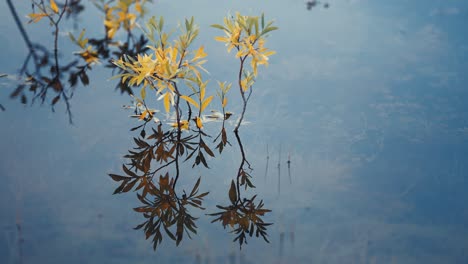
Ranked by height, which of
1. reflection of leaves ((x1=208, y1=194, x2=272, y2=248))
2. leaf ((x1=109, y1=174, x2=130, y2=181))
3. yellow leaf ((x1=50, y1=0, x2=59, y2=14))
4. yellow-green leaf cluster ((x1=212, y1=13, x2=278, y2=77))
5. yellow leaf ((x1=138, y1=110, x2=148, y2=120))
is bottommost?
reflection of leaves ((x1=208, y1=194, x2=272, y2=248))

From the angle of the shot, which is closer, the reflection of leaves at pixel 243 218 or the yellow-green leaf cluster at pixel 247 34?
the reflection of leaves at pixel 243 218

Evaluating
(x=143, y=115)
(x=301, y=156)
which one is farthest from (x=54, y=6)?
(x=301, y=156)

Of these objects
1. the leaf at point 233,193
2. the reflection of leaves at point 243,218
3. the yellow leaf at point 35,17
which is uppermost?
the yellow leaf at point 35,17

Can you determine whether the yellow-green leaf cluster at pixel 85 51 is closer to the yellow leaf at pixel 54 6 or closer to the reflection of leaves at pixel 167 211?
the yellow leaf at pixel 54 6

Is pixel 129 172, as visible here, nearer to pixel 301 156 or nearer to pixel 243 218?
pixel 243 218

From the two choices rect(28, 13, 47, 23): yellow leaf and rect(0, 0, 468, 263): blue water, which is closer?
rect(0, 0, 468, 263): blue water

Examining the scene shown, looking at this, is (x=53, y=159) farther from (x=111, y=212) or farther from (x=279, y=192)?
(x=279, y=192)

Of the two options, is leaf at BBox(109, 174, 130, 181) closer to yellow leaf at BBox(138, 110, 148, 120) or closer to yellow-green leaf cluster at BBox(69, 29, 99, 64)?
yellow leaf at BBox(138, 110, 148, 120)

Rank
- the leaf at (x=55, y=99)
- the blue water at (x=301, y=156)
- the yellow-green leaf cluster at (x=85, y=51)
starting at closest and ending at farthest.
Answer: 1. the blue water at (x=301, y=156)
2. the leaf at (x=55, y=99)
3. the yellow-green leaf cluster at (x=85, y=51)

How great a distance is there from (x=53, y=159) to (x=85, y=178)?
0.55ft

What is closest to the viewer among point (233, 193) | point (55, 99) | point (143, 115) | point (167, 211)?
point (167, 211)

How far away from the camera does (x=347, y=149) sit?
2.08 m

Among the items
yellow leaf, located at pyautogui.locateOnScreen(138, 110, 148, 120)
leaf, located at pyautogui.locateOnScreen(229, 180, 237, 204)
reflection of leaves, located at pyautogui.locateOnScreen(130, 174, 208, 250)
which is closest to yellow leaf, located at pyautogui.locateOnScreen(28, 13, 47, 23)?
yellow leaf, located at pyautogui.locateOnScreen(138, 110, 148, 120)

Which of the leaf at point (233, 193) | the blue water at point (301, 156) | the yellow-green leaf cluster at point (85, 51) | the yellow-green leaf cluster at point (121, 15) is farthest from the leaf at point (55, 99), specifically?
the leaf at point (233, 193)
